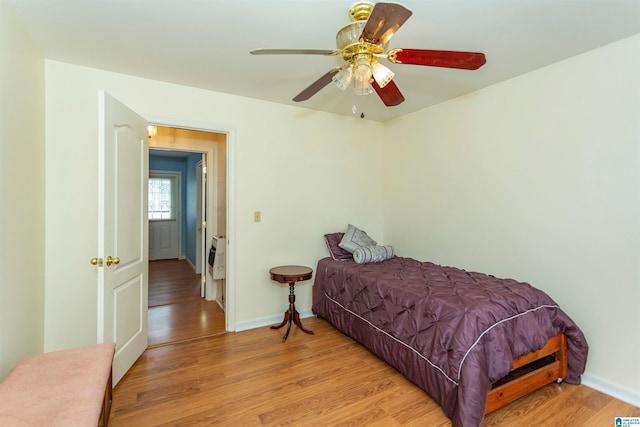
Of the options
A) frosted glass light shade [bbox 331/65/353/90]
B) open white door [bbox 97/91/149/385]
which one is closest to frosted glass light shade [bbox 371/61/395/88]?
frosted glass light shade [bbox 331/65/353/90]

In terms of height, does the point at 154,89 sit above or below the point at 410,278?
above

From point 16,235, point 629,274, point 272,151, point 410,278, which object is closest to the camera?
point 16,235

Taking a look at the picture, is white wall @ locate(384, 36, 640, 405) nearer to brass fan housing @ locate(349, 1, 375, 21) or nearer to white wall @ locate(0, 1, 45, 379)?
brass fan housing @ locate(349, 1, 375, 21)

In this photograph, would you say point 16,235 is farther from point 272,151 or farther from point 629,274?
point 629,274

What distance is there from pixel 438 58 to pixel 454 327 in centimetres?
151

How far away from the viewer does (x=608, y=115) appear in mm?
2020

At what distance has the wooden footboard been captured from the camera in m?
1.81

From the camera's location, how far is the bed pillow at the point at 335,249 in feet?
11.0

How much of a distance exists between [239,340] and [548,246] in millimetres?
2769

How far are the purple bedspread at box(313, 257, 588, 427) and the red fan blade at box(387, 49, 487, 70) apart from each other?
4.54 feet

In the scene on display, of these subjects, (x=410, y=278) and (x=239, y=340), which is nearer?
(x=410, y=278)

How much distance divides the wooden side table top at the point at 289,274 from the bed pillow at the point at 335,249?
448 mm

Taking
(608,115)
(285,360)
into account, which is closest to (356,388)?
(285,360)

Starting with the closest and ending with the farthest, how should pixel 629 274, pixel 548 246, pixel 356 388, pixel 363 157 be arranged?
pixel 629 274 < pixel 356 388 < pixel 548 246 < pixel 363 157
